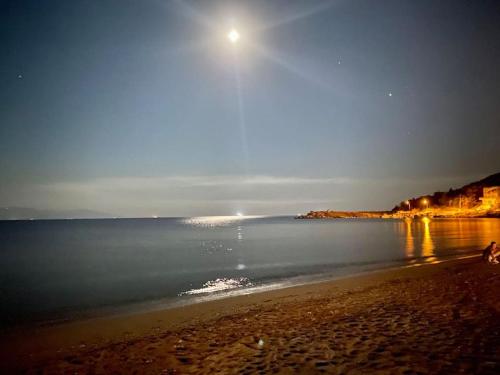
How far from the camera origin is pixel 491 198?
18188 cm

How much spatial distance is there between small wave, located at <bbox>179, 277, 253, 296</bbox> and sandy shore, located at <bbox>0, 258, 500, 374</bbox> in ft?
21.1

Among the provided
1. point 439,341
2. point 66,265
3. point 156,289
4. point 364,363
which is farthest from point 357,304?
point 66,265

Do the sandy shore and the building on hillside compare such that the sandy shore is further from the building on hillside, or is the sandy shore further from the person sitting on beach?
the building on hillside

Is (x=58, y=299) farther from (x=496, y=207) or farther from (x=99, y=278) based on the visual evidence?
(x=496, y=207)

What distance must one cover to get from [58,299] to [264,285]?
13583 mm

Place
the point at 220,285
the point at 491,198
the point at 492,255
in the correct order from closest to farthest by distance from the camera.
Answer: the point at 220,285 < the point at 492,255 < the point at 491,198

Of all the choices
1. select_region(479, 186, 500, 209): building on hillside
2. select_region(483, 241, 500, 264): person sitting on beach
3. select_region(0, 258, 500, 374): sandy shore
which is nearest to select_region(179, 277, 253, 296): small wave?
select_region(0, 258, 500, 374): sandy shore

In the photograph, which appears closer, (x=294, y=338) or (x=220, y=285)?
(x=294, y=338)

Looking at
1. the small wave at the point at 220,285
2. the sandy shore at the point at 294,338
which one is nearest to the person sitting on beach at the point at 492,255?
the sandy shore at the point at 294,338

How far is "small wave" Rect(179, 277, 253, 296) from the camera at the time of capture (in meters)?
23.0

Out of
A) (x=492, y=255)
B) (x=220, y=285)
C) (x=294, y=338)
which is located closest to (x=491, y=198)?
(x=492, y=255)

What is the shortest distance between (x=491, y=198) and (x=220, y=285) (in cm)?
20350

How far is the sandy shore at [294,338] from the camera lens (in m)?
8.15

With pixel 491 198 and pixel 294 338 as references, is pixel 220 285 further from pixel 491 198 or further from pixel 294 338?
pixel 491 198
